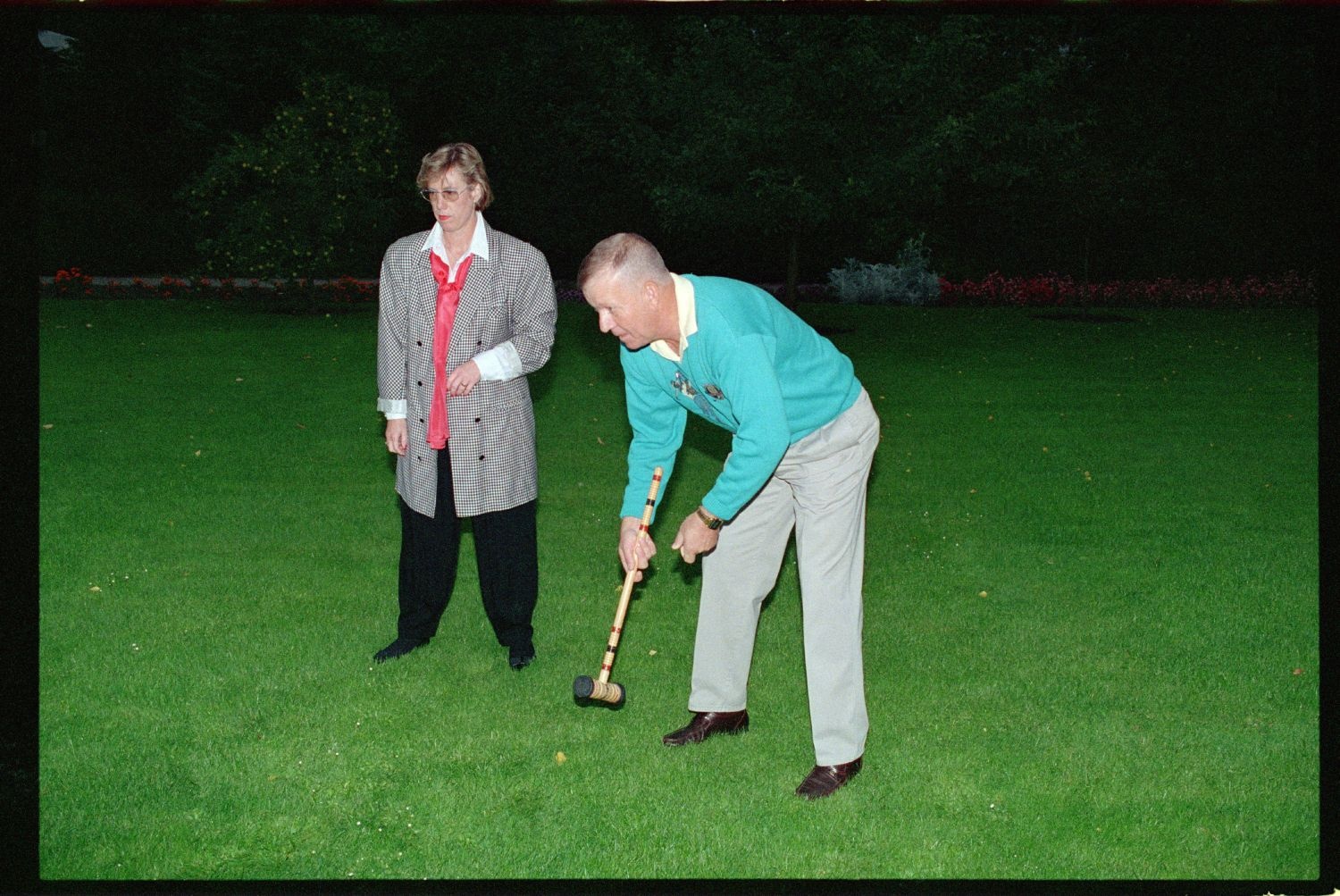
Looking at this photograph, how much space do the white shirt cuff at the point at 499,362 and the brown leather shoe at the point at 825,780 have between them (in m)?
1.96

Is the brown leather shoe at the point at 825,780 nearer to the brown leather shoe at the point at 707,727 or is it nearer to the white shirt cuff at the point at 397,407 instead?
the brown leather shoe at the point at 707,727

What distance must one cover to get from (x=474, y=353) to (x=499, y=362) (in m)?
0.13

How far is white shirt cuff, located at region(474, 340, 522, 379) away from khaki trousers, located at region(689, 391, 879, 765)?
119cm

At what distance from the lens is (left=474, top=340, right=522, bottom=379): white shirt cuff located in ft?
16.9

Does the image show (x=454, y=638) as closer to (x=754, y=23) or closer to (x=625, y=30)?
(x=754, y=23)

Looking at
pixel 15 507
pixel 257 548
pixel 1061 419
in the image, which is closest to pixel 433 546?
pixel 15 507

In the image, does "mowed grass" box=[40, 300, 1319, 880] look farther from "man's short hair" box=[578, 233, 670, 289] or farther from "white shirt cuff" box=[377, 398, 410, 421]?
"man's short hair" box=[578, 233, 670, 289]

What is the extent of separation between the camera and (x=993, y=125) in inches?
755

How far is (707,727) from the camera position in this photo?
4887 millimetres

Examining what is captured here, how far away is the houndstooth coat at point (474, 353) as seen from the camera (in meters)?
5.21

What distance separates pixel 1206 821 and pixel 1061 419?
830cm

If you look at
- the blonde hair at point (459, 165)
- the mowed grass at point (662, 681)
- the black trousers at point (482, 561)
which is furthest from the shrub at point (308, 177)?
the blonde hair at point (459, 165)

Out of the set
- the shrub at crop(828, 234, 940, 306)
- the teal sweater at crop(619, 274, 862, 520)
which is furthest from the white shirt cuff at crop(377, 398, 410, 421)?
the shrub at crop(828, 234, 940, 306)

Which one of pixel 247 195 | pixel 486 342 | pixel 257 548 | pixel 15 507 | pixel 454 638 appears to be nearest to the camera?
pixel 15 507
